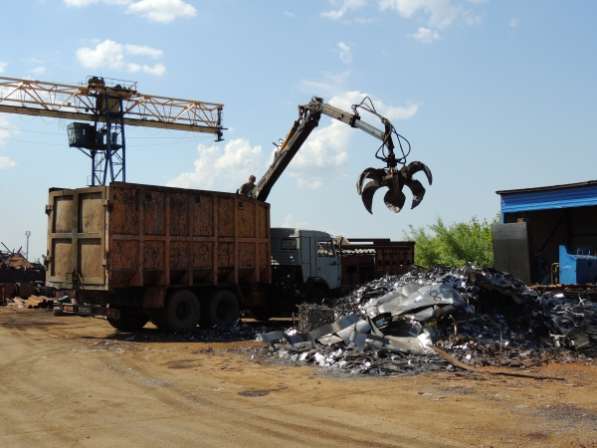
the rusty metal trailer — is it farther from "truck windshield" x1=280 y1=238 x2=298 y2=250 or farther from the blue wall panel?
the blue wall panel

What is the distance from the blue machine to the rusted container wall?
985 centimetres

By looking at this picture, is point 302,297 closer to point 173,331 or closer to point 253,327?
point 253,327

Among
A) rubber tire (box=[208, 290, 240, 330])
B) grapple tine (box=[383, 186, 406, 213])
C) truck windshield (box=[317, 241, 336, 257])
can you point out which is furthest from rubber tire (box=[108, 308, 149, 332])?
grapple tine (box=[383, 186, 406, 213])

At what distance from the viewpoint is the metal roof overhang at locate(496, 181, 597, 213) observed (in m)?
19.9

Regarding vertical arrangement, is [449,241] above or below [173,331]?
above

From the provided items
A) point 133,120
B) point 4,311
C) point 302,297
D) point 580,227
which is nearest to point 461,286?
point 302,297

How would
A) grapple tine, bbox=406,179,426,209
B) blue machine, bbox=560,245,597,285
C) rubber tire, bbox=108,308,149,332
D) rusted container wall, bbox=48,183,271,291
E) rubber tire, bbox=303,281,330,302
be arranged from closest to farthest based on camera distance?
rusted container wall, bbox=48,183,271,291 → grapple tine, bbox=406,179,426,209 → rubber tire, bbox=108,308,149,332 → rubber tire, bbox=303,281,330,302 → blue machine, bbox=560,245,597,285

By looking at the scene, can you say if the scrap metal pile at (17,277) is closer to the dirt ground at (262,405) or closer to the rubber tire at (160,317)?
the rubber tire at (160,317)

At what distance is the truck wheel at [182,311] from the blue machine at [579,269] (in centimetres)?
1135

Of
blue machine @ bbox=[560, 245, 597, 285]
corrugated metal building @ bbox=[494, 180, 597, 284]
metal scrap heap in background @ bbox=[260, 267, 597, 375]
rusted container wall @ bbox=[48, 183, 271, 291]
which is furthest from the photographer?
corrugated metal building @ bbox=[494, 180, 597, 284]

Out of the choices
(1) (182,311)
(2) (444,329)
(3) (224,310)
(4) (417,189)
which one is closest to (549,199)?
(4) (417,189)

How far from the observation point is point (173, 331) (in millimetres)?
15227

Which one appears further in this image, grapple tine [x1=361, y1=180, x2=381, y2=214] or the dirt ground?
grapple tine [x1=361, y1=180, x2=381, y2=214]

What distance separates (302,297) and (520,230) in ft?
26.2
